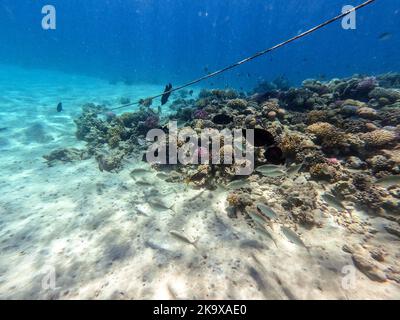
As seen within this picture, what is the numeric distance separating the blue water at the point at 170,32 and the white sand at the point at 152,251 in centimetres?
4697

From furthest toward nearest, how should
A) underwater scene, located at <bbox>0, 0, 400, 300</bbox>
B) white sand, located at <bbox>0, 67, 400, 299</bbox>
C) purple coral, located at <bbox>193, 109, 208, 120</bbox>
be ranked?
purple coral, located at <bbox>193, 109, 208, 120</bbox> < underwater scene, located at <bbox>0, 0, 400, 300</bbox> < white sand, located at <bbox>0, 67, 400, 299</bbox>

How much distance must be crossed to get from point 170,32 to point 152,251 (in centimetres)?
11418

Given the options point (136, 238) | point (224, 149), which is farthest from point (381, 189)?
point (136, 238)

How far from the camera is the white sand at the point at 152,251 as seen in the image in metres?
3.38

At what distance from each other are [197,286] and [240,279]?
654 mm

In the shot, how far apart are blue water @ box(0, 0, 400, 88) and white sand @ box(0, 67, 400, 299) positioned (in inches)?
1849

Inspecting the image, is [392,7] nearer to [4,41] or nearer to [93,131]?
[93,131]

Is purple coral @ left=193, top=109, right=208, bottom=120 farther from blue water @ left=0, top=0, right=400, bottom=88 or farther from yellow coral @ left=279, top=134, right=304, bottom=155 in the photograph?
blue water @ left=0, top=0, right=400, bottom=88

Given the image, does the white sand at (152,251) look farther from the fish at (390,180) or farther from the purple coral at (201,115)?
the purple coral at (201,115)

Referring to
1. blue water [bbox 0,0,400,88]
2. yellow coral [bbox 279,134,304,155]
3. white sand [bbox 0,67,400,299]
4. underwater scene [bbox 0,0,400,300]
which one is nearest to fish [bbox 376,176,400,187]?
underwater scene [bbox 0,0,400,300]

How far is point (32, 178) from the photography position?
8.00 metres

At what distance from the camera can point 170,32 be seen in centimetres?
10194

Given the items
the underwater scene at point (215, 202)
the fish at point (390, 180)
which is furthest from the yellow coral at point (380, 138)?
the fish at point (390, 180)

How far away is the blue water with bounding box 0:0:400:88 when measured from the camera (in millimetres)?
66625
